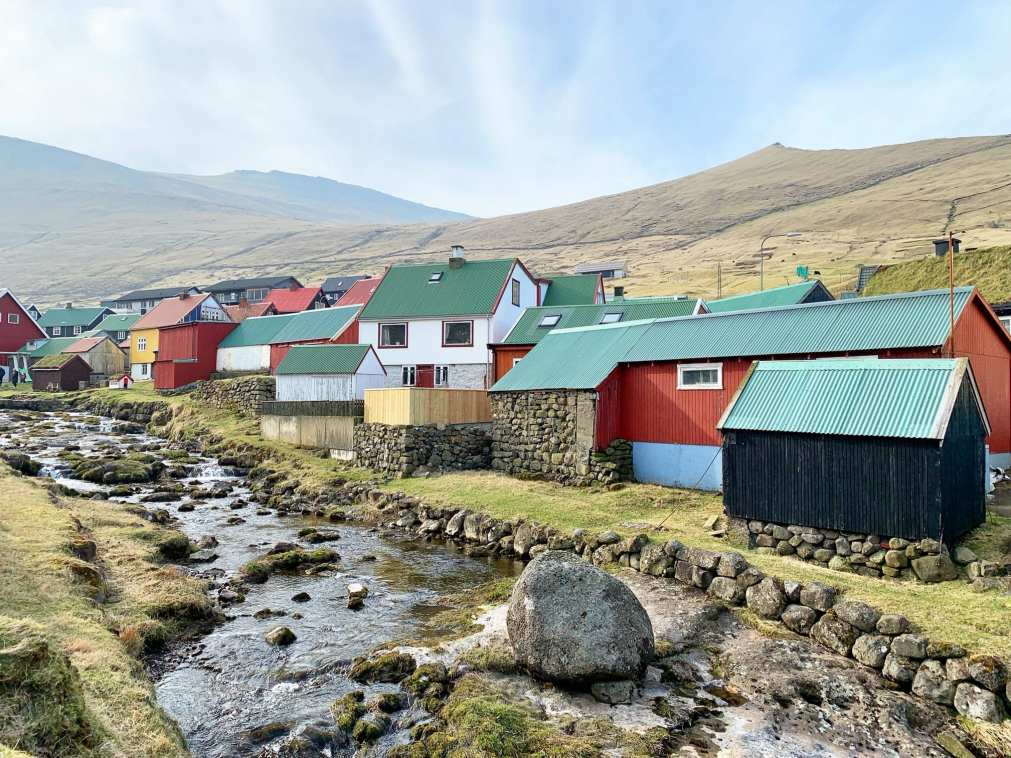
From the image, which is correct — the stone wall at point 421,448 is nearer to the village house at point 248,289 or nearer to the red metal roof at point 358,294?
the red metal roof at point 358,294

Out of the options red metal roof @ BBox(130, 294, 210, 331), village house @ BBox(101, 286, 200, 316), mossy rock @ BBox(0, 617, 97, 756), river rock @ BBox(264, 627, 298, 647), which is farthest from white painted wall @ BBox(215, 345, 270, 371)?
village house @ BBox(101, 286, 200, 316)

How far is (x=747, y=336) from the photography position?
25.1 m

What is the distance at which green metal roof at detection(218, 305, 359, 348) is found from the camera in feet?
175

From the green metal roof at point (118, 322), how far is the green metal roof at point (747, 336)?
7621cm

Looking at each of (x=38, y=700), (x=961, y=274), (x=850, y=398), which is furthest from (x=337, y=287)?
(x=38, y=700)

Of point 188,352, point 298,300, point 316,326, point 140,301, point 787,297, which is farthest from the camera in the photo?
point 140,301

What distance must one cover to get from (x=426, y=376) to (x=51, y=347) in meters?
57.3

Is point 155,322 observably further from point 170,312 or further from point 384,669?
point 384,669

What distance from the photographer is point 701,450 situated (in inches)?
999

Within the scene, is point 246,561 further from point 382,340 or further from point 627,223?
point 627,223

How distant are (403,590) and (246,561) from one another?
613 cm

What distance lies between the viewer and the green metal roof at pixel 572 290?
4959 cm

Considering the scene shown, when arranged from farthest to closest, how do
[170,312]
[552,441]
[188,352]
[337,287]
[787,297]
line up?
[337,287], [170,312], [188,352], [787,297], [552,441]

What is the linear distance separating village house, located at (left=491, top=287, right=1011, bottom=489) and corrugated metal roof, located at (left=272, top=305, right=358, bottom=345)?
25.5 meters
